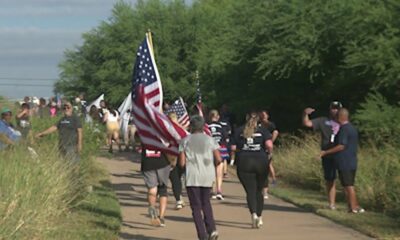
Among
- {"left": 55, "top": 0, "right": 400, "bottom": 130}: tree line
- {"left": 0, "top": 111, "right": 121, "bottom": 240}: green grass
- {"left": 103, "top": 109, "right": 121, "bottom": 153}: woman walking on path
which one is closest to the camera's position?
{"left": 0, "top": 111, "right": 121, "bottom": 240}: green grass

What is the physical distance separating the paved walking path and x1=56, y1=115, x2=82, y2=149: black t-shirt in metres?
1.53

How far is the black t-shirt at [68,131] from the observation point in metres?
16.9

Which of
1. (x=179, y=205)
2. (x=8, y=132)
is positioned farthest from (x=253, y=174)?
(x=8, y=132)

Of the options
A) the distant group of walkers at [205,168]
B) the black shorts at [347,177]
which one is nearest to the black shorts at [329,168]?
the black shorts at [347,177]

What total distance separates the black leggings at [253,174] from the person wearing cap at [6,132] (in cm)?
360

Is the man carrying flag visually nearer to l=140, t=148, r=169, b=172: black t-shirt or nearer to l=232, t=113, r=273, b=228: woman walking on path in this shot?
l=140, t=148, r=169, b=172: black t-shirt

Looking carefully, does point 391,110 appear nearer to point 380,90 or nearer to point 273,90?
point 380,90

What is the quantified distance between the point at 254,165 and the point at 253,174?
0.14 m

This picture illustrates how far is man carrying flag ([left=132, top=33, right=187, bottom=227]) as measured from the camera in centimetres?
1152

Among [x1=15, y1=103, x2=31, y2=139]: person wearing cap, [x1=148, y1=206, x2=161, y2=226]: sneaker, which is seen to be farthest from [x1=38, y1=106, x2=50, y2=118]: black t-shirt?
[x1=148, y1=206, x2=161, y2=226]: sneaker

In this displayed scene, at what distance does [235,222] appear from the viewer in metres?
14.0

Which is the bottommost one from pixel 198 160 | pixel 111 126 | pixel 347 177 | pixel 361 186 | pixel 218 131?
pixel 361 186

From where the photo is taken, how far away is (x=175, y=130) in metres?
11.7

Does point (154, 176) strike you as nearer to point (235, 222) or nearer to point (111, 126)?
point (235, 222)
